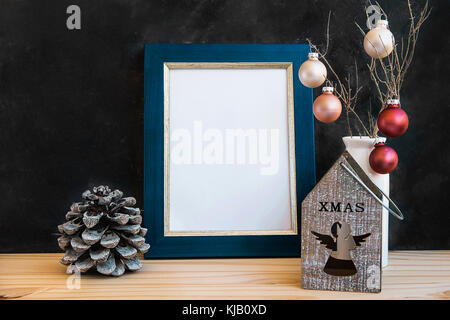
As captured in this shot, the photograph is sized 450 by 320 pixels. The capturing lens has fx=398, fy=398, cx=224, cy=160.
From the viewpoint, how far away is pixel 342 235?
76 cm

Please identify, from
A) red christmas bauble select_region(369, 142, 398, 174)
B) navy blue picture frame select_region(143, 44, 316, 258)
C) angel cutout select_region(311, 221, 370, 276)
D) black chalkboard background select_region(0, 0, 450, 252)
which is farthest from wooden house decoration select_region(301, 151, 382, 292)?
black chalkboard background select_region(0, 0, 450, 252)

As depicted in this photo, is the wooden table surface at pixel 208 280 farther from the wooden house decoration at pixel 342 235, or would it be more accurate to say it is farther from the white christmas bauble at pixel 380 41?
the white christmas bauble at pixel 380 41

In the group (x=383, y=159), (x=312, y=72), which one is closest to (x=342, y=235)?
(x=383, y=159)

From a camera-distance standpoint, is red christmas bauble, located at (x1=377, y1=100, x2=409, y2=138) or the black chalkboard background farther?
the black chalkboard background

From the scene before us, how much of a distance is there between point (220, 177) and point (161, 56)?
0.35 meters

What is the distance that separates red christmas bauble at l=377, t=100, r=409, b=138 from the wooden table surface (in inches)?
12.4

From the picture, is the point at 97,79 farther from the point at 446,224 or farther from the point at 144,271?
the point at 446,224

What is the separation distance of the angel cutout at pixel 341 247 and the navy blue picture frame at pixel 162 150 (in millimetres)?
244

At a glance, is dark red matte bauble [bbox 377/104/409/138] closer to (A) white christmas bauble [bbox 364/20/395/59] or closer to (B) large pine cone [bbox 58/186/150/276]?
(A) white christmas bauble [bbox 364/20/395/59]

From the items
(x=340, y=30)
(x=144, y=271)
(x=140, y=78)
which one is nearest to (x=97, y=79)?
(x=140, y=78)

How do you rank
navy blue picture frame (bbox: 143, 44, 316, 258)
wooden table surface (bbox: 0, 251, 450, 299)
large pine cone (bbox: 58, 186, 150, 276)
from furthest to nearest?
navy blue picture frame (bbox: 143, 44, 316, 258)
large pine cone (bbox: 58, 186, 150, 276)
wooden table surface (bbox: 0, 251, 450, 299)

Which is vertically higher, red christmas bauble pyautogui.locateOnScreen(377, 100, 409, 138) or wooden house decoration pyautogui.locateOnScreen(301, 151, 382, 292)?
red christmas bauble pyautogui.locateOnScreen(377, 100, 409, 138)

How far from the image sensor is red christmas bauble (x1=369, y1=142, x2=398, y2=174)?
2.84 feet

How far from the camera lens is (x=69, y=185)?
1083 millimetres
